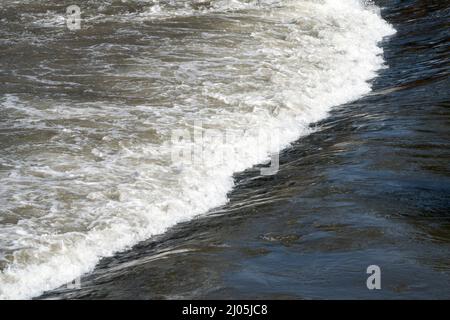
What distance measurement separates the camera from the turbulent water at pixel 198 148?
18.8ft

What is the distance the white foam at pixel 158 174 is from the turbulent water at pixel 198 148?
0.02m

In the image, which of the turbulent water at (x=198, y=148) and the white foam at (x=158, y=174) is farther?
the white foam at (x=158, y=174)

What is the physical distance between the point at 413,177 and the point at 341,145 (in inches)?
60.3

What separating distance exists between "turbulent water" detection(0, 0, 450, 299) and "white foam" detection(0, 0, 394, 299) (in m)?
0.02

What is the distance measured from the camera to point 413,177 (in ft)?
23.3

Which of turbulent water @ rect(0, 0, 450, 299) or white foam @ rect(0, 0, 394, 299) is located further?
white foam @ rect(0, 0, 394, 299)

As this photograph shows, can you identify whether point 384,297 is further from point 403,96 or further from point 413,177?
point 403,96

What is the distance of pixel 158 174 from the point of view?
7766 mm

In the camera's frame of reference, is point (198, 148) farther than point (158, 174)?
Yes

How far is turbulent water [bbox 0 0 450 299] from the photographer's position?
5723mm

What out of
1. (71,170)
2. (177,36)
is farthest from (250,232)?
(177,36)

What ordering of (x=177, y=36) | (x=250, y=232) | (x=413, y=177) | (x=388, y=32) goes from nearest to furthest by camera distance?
1. (x=250, y=232)
2. (x=413, y=177)
3. (x=177, y=36)
4. (x=388, y=32)

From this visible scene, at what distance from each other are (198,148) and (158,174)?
1.02 m

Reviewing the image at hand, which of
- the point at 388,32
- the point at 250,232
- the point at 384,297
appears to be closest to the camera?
the point at 384,297
